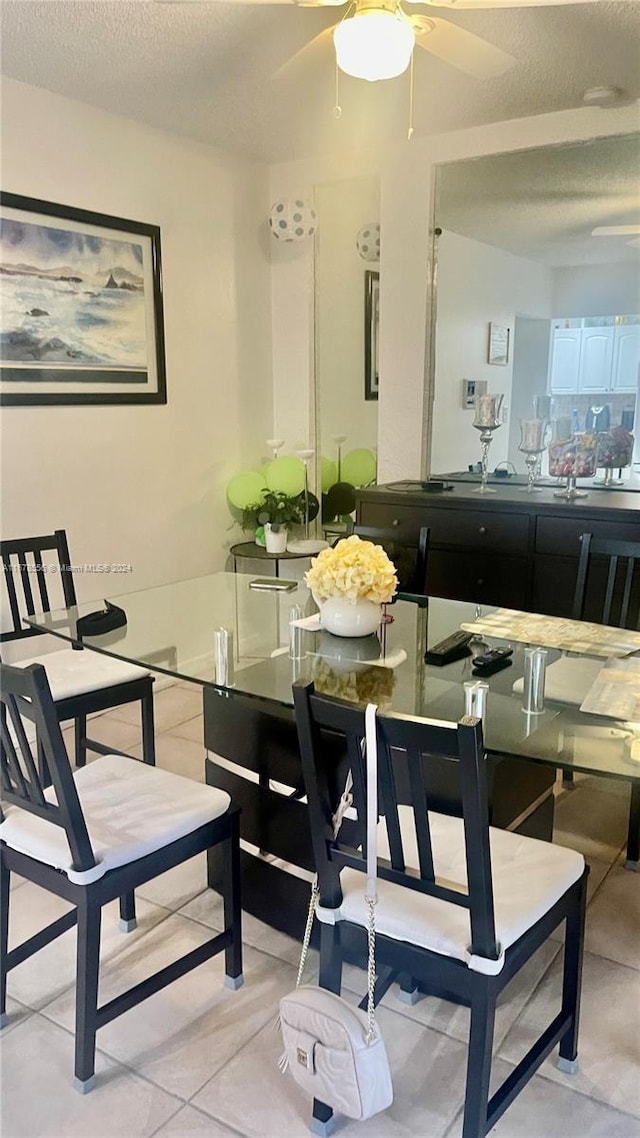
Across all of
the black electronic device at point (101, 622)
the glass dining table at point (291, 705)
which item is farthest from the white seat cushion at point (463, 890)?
the black electronic device at point (101, 622)

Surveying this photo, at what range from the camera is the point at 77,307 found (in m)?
3.28

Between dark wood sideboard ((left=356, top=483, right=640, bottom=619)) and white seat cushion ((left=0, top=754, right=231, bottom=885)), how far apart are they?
1763mm

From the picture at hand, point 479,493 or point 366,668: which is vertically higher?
point 479,493

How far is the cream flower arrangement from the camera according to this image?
77.6 inches

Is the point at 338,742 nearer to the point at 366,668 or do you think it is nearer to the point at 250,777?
the point at 366,668

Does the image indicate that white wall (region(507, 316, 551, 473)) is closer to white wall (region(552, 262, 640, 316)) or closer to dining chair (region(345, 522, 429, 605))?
white wall (region(552, 262, 640, 316))

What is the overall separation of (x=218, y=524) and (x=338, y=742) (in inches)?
105

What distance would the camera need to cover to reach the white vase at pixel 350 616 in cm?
205

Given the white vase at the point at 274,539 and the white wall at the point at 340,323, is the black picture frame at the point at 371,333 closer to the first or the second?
the white wall at the point at 340,323

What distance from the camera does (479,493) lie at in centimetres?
339

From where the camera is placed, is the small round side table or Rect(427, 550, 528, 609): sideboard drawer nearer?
Rect(427, 550, 528, 609): sideboard drawer

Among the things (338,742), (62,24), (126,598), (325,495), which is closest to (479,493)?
(325,495)

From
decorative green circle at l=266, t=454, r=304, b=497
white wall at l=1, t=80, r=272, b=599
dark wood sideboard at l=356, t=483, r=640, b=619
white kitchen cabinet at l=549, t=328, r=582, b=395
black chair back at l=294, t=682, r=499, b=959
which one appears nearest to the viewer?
black chair back at l=294, t=682, r=499, b=959

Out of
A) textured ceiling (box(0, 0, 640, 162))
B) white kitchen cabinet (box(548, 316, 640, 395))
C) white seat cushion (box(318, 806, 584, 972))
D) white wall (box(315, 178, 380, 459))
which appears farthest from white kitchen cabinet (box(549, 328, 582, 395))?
white seat cushion (box(318, 806, 584, 972))
